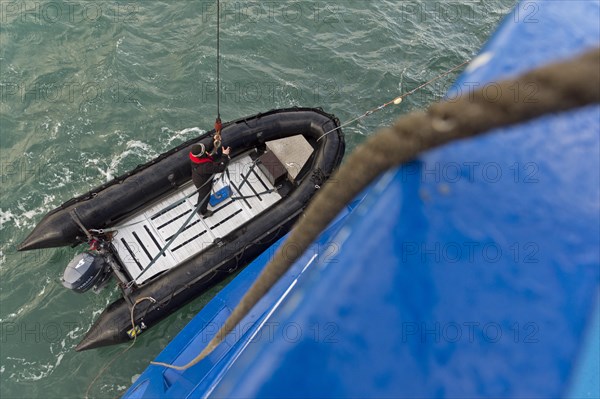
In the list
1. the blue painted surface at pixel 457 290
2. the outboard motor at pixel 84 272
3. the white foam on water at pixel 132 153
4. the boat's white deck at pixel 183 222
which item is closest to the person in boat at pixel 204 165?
the boat's white deck at pixel 183 222

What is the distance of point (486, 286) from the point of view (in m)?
1.67

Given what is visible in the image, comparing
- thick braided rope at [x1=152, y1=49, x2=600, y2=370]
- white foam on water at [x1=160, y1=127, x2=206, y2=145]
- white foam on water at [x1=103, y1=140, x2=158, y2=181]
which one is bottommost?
white foam on water at [x1=103, y1=140, x2=158, y2=181]

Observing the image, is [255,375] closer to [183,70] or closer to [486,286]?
[486,286]

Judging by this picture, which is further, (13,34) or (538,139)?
(13,34)

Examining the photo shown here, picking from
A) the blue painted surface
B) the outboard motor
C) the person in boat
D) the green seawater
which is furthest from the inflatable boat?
the blue painted surface

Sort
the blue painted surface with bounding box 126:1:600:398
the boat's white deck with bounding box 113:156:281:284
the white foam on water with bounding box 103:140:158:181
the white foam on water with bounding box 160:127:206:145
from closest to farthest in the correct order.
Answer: the blue painted surface with bounding box 126:1:600:398, the boat's white deck with bounding box 113:156:281:284, the white foam on water with bounding box 103:140:158:181, the white foam on water with bounding box 160:127:206:145

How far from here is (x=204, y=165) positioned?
6.04 meters

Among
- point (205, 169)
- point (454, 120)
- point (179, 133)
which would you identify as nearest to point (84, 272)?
point (205, 169)

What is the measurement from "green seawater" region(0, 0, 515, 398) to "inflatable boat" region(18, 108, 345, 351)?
0.86m

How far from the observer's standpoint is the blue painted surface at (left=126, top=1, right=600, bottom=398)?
5.10ft

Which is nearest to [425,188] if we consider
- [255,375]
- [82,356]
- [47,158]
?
[255,375]

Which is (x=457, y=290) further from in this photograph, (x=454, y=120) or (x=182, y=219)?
(x=182, y=219)

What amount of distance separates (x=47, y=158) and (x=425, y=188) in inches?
325

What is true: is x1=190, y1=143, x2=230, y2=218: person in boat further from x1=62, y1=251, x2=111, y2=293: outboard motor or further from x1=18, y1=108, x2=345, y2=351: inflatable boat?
x1=62, y1=251, x2=111, y2=293: outboard motor
